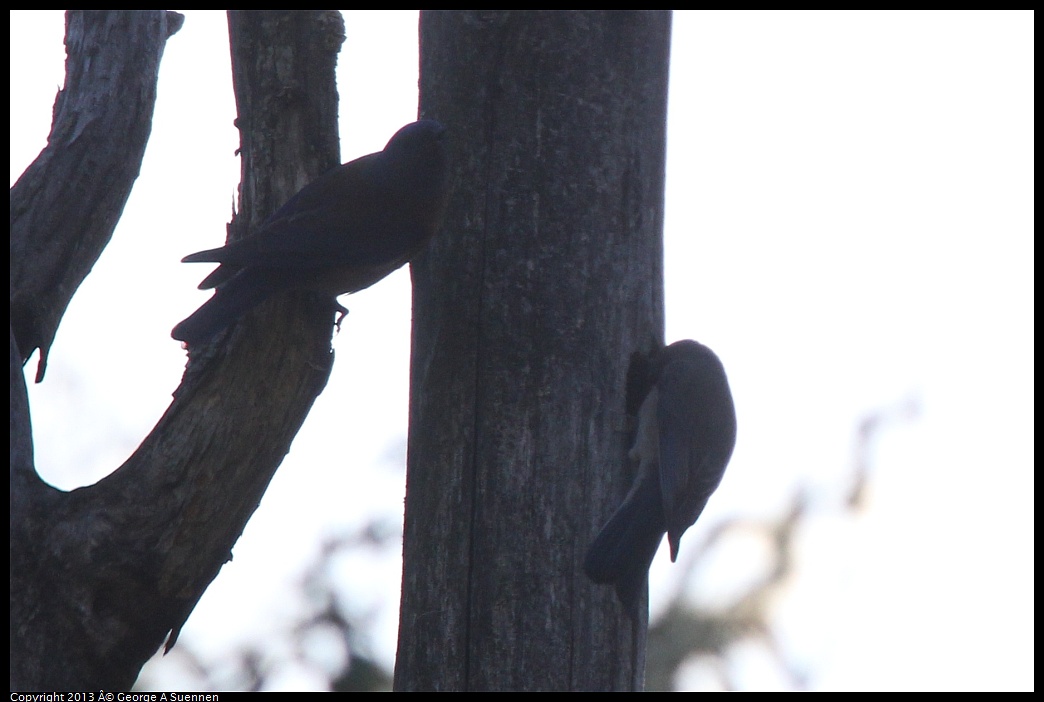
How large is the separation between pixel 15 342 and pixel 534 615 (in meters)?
1.35

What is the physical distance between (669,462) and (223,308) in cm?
122

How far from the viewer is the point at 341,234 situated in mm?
3693

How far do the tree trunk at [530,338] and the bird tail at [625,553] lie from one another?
32 millimetres

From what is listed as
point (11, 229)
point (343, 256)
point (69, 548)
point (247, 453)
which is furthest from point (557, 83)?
point (69, 548)

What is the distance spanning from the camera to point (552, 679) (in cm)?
274

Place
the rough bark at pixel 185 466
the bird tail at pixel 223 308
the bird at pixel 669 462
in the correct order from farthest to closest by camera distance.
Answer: the bird tail at pixel 223 308
the bird at pixel 669 462
the rough bark at pixel 185 466

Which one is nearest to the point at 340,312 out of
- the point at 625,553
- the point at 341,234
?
the point at 341,234

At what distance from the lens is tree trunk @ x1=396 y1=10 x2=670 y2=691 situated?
2787mm

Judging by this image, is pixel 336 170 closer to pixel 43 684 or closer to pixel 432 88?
pixel 432 88

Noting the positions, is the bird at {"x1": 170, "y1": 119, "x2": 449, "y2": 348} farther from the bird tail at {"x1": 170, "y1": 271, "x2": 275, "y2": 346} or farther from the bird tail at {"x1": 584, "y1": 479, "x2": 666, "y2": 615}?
the bird tail at {"x1": 584, "y1": 479, "x2": 666, "y2": 615}

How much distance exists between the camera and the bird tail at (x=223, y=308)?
3.05 metres

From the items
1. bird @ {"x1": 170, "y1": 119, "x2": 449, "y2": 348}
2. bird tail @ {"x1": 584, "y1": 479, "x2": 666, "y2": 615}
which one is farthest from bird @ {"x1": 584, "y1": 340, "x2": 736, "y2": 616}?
bird @ {"x1": 170, "y1": 119, "x2": 449, "y2": 348}

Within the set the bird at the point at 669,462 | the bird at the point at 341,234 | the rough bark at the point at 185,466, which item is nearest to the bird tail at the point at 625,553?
the bird at the point at 669,462

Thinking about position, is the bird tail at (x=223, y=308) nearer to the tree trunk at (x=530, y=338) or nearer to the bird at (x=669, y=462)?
the tree trunk at (x=530, y=338)
